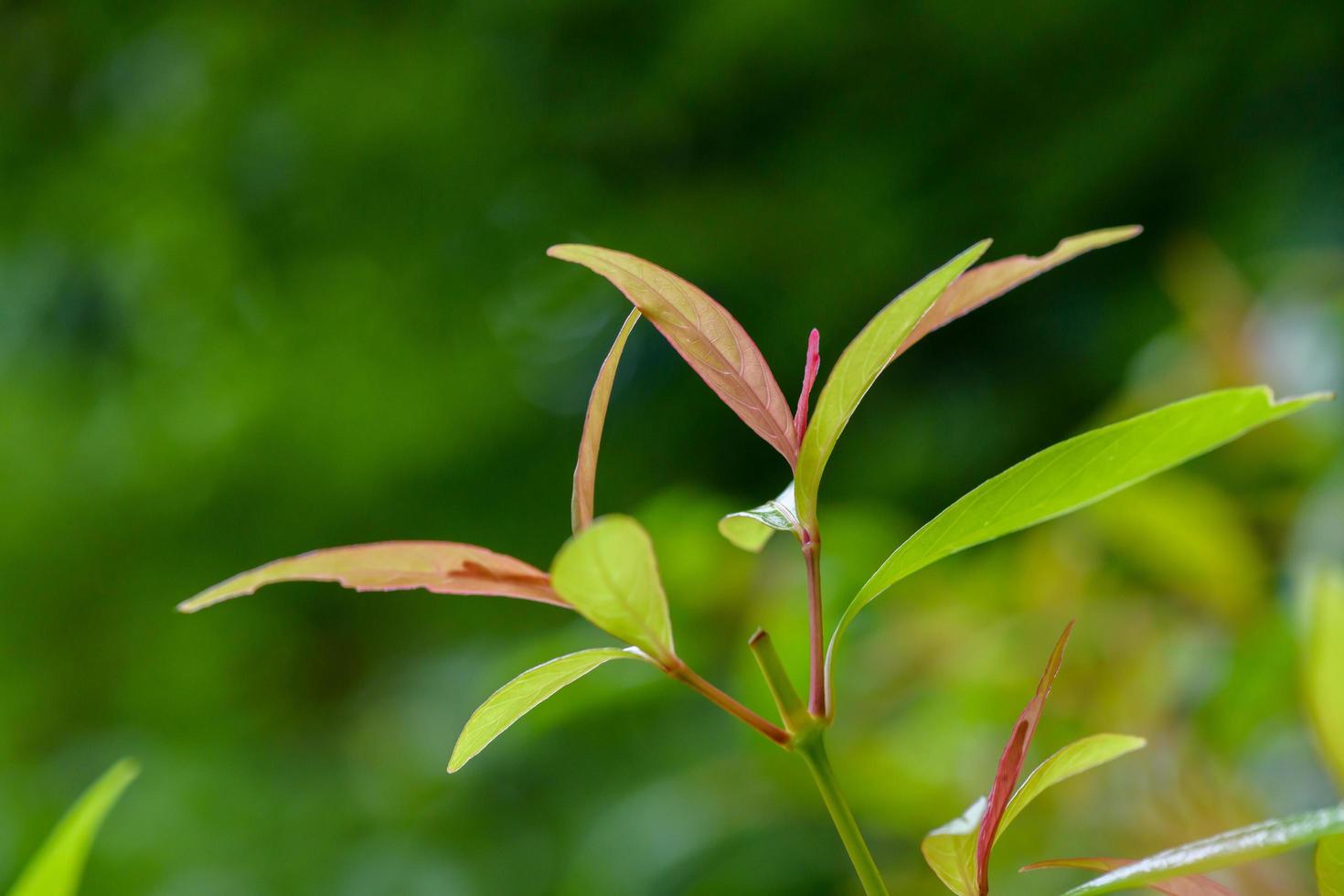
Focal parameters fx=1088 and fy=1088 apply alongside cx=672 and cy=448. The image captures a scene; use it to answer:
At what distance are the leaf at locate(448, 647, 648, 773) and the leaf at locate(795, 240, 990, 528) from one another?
0.12ft

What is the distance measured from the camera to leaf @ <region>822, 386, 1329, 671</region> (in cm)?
13

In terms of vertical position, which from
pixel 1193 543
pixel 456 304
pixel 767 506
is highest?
pixel 456 304

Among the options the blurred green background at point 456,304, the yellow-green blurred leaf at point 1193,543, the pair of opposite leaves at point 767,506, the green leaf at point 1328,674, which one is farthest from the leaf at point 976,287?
the blurred green background at point 456,304

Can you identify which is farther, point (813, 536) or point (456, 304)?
point (456, 304)

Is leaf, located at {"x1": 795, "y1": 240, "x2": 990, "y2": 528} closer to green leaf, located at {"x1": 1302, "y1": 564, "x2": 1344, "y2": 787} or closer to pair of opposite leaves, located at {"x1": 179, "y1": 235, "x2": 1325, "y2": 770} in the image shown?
pair of opposite leaves, located at {"x1": 179, "y1": 235, "x2": 1325, "y2": 770}

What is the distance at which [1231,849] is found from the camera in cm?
12

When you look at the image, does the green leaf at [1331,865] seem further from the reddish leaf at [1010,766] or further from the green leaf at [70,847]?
the green leaf at [70,847]

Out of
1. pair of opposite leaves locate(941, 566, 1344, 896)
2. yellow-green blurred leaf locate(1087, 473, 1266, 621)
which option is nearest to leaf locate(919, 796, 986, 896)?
pair of opposite leaves locate(941, 566, 1344, 896)

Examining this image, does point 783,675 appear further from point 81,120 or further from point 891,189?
point 81,120

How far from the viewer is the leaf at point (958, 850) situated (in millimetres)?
151

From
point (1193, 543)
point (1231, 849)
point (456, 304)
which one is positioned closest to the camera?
point (1231, 849)

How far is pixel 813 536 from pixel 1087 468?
0.12ft

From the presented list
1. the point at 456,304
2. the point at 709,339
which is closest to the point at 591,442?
the point at 709,339

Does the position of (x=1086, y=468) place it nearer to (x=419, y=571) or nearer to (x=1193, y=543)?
(x=419, y=571)
